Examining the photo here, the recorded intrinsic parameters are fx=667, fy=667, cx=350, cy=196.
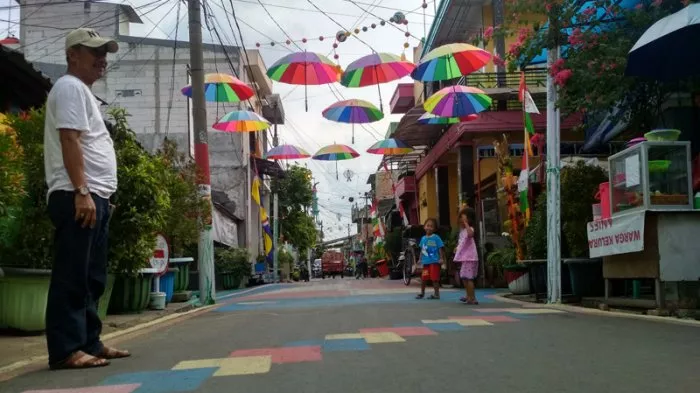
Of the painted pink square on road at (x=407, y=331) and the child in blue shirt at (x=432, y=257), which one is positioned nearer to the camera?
the painted pink square on road at (x=407, y=331)

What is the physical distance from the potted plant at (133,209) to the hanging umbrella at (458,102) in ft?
24.8

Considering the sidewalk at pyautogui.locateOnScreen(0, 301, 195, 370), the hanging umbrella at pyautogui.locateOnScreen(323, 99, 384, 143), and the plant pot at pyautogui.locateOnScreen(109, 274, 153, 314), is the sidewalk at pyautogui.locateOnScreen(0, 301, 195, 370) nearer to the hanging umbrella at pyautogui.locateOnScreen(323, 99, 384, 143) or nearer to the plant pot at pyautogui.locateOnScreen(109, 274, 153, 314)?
the plant pot at pyautogui.locateOnScreen(109, 274, 153, 314)

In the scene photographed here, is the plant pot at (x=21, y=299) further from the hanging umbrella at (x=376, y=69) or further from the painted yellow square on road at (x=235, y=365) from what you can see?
the hanging umbrella at (x=376, y=69)

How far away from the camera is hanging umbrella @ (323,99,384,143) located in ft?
58.3

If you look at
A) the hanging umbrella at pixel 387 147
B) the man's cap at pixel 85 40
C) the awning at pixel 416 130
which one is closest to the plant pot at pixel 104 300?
the man's cap at pixel 85 40

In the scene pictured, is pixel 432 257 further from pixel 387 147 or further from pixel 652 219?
pixel 387 147

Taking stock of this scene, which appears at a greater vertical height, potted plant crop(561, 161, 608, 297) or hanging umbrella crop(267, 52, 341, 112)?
hanging umbrella crop(267, 52, 341, 112)

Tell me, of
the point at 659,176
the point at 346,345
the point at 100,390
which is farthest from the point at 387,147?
the point at 100,390

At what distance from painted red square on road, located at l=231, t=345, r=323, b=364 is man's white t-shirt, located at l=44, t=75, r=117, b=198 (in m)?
1.66

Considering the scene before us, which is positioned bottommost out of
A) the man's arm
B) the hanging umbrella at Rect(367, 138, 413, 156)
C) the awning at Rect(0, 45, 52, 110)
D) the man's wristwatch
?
the man's wristwatch

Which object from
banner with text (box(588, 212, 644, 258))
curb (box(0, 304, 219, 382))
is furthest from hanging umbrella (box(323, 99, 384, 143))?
banner with text (box(588, 212, 644, 258))

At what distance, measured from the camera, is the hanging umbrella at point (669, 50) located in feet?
23.0

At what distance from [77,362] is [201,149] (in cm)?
821

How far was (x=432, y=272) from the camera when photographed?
40.0 feet
